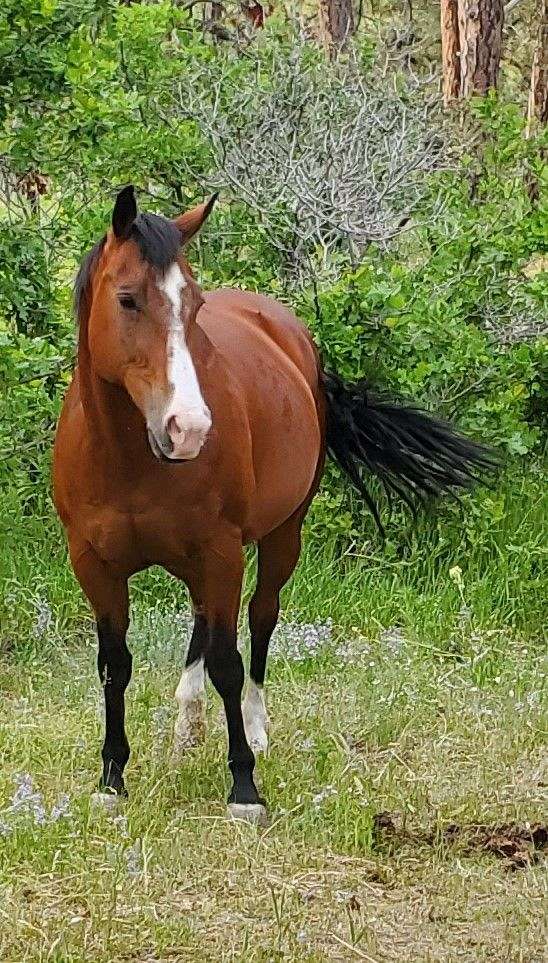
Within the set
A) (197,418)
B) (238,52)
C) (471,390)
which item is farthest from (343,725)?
(238,52)

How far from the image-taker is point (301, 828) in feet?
13.1

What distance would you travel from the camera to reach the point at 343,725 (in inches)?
191

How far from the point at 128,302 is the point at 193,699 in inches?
70.7

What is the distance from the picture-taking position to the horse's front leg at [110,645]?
3988mm

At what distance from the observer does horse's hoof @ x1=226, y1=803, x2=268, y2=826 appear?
13.2 feet

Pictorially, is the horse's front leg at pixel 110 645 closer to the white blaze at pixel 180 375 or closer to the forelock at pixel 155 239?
the white blaze at pixel 180 375

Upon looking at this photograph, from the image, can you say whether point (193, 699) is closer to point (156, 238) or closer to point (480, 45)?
point (156, 238)

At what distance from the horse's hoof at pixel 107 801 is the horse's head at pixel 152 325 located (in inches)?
48.5

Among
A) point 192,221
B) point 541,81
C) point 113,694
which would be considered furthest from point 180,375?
point 541,81

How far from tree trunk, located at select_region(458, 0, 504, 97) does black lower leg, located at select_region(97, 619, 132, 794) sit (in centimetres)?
840

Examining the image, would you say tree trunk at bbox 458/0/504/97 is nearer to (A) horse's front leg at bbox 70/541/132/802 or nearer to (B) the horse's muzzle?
(A) horse's front leg at bbox 70/541/132/802

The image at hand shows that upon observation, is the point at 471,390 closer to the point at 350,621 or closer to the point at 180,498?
the point at 350,621

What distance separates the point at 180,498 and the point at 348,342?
9.62 feet

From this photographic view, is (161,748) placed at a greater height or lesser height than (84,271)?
lesser
